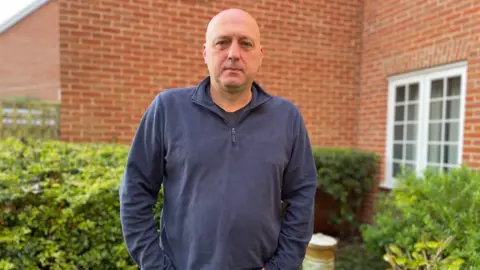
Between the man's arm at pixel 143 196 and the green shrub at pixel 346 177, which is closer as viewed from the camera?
the man's arm at pixel 143 196

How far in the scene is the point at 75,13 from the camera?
4332 millimetres

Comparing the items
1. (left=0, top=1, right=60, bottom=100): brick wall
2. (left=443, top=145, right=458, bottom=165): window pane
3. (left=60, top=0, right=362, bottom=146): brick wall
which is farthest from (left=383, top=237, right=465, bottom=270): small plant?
(left=0, top=1, right=60, bottom=100): brick wall

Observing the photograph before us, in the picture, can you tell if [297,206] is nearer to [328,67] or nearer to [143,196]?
[143,196]

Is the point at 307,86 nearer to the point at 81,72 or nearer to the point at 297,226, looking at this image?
the point at 81,72

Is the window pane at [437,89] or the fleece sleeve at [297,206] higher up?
the window pane at [437,89]

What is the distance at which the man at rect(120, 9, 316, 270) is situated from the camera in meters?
1.41

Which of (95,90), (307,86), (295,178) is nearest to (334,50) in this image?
(307,86)

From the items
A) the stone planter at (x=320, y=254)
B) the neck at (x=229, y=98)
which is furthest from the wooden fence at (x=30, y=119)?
the neck at (x=229, y=98)

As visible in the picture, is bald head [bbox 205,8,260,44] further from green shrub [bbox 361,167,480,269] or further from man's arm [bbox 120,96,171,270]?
green shrub [bbox 361,167,480,269]

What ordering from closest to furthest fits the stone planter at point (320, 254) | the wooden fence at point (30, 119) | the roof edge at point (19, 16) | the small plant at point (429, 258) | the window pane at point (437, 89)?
the small plant at point (429, 258) → the stone planter at point (320, 254) → the window pane at point (437, 89) → the wooden fence at point (30, 119) → the roof edge at point (19, 16)

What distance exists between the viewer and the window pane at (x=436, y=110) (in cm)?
441

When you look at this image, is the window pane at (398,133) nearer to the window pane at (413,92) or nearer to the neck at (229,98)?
the window pane at (413,92)

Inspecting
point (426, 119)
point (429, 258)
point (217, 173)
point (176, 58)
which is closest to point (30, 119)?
point (176, 58)

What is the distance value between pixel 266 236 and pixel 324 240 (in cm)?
225
